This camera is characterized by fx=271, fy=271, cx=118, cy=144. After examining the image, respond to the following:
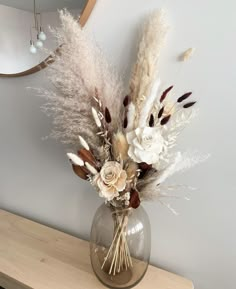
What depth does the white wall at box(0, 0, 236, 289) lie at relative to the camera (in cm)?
75

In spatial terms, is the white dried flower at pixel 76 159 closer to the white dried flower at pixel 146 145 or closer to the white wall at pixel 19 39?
the white dried flower at pixel 146 145

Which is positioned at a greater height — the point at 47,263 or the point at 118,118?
the point at 118,118

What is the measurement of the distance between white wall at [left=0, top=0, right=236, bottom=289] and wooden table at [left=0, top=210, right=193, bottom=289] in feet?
0.25

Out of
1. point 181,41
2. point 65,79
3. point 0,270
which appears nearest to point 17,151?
point 0,270

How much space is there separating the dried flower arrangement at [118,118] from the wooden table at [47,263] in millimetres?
218

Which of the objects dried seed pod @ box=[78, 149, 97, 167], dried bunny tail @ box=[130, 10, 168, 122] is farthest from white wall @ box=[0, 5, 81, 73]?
dried seed pod @ box=[78, 149, 97, 167]

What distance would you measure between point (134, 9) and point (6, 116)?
0.71m

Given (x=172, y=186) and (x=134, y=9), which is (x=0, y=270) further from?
(x=134, y=9)

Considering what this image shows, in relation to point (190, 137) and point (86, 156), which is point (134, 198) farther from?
point (190, 137)

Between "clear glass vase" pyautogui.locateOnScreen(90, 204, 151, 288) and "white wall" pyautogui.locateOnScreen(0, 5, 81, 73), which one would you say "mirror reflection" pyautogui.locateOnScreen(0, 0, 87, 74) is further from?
"clear glass vase" pyautogui.locateOnScreen(90, 204, 151, 288)

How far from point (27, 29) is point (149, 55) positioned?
1.75 ft

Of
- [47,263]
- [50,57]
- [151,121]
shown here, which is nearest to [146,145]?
[151,121]

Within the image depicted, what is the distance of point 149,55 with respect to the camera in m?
0.76

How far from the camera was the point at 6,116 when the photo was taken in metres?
1.19
